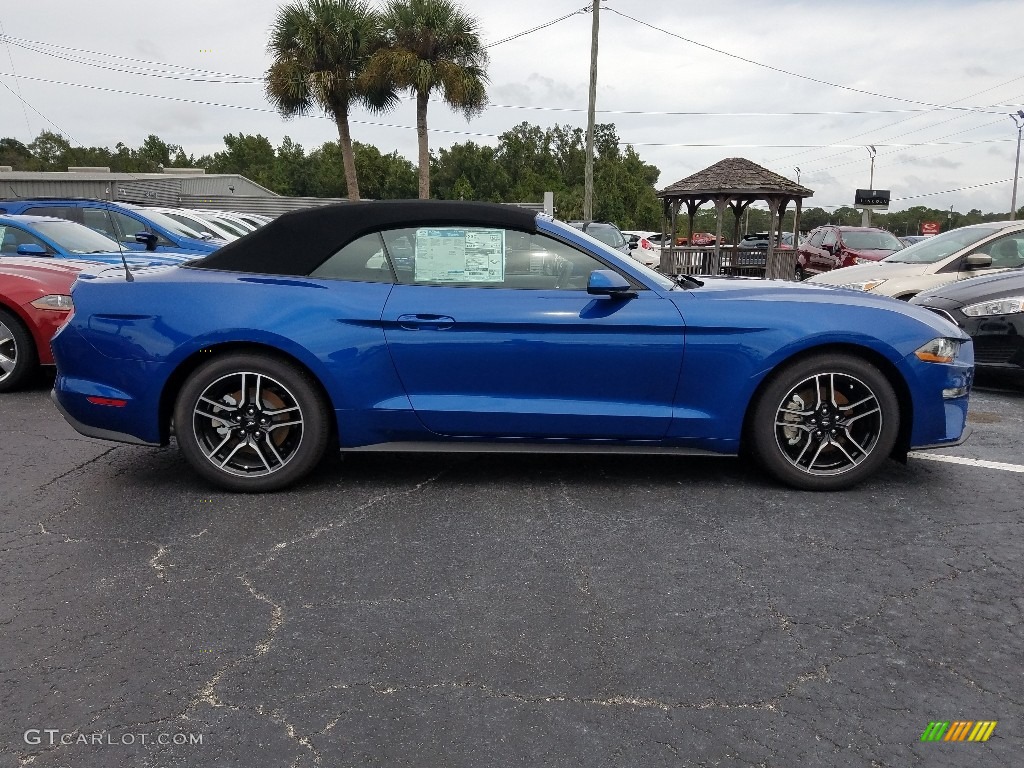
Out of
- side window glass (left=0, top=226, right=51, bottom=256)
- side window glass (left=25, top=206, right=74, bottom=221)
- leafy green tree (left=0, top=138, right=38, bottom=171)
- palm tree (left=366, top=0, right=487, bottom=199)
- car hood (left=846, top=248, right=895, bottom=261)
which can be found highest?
leafy green tree (left=0, top=138, right=38, bottom=171)

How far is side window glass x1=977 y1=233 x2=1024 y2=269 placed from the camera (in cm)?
885

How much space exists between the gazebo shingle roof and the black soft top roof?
1539cm

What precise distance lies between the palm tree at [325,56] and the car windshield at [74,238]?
21793 mm

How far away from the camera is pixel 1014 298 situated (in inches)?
259

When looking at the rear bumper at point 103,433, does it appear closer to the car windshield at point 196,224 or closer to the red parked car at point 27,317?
the red parked car at point 27,317

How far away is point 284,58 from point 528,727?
3137 cm

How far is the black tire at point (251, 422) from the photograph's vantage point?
3.92 meters

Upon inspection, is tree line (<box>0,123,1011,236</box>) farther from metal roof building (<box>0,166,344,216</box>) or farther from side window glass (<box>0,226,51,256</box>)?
side window glass (<box>0,226,51,256</box>)

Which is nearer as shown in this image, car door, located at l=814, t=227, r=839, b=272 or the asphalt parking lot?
the asphalt parking lot

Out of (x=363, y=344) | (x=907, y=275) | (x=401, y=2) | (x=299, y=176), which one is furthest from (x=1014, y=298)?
(x=299, y=176)

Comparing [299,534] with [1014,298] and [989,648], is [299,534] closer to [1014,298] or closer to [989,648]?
[989,648]

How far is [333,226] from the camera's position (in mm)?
4090

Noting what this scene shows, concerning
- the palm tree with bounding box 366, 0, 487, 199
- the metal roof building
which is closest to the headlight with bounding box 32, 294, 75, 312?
the palm tree with bounding box 366, 0, 487, 199

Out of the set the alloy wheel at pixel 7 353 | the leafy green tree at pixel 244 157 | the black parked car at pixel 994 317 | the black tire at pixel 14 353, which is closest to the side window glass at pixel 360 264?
the black tire at pixel 14 353
